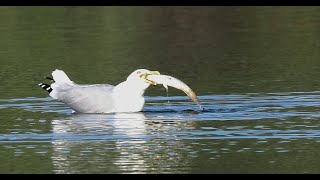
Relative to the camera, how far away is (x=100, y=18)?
35469 mm

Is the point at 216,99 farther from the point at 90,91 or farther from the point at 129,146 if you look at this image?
the point at 129,146

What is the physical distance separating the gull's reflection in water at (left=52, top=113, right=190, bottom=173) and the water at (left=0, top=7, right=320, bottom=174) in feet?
0.05

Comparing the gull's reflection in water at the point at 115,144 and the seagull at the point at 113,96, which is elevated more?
the seagull at the point at 113,96

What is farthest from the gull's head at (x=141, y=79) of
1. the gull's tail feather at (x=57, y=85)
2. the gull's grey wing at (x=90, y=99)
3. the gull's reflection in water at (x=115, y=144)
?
the gull's tail feather at (x=57, y=85)

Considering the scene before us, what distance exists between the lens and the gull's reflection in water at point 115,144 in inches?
590

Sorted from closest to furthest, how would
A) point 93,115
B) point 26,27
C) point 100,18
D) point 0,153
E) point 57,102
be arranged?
point 0,153 < point 93,115 < point 57,102 < point 26,27 < point 100,18

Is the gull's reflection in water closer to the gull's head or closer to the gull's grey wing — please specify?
the gull's grey wing

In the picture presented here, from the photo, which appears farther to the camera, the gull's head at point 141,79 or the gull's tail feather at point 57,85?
the gull's tail feather at point 57,85

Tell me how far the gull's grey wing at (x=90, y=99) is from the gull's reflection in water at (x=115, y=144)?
0.68ft

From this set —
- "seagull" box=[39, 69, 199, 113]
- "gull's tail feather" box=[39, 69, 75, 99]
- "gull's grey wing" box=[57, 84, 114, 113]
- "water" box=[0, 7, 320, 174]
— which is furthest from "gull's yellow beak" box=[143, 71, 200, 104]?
"gull's tail feather" box=[39, 69, 75, 99]

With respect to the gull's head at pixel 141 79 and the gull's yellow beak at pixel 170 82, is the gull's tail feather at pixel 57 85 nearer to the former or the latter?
the gull's head at pixel 141 79

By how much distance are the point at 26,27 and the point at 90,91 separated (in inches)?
539

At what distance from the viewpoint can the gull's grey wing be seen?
1969cm
